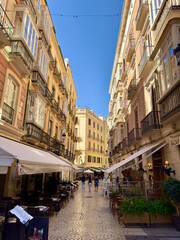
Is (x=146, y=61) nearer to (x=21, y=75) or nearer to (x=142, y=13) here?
(x=142, y=13)

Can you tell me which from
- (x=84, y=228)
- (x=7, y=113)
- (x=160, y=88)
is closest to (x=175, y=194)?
(x=84, y=228)

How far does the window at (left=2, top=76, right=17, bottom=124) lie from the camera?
8.89 meters

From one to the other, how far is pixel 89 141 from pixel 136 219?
129 ft

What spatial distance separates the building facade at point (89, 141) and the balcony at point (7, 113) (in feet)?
102

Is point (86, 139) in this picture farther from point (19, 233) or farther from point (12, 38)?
point (19, 233)

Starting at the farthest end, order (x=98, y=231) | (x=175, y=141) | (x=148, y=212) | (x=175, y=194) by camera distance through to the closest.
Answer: (x=175, y=141)
(x=148, y=212)
(x=98, y=231)
(x=175, y=194)

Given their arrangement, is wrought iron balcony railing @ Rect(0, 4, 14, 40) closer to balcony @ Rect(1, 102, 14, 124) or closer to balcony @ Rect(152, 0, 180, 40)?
balcony @ Rect(1, 102, 14, 124)

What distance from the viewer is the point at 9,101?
9453 millimetres

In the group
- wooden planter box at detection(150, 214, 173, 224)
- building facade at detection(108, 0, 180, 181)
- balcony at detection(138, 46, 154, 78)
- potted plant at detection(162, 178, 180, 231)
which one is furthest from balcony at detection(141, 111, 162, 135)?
wooden planter box at detection(150, 214, 173, 224)

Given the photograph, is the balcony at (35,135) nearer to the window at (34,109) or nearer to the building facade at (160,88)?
the window at (34,109)

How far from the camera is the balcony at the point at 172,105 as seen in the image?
6.58 m

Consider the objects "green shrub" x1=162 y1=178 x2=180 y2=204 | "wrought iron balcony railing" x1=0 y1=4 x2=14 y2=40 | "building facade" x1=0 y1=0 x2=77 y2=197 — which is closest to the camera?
"green shrub" x1=162 y1=178 x2=180 y2=204

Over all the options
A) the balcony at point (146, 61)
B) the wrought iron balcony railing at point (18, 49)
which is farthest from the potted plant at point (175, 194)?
the wrought iron balcony railing at point (18, 49)

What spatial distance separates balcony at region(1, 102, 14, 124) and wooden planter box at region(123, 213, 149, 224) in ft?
22.6
